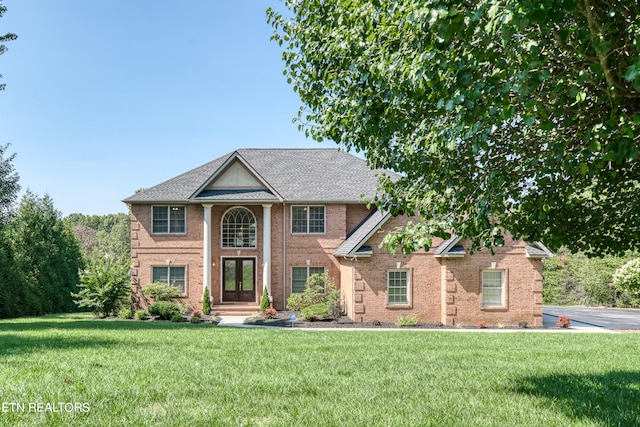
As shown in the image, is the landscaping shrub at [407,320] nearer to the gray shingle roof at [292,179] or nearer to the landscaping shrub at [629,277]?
the gray shingle roof at [292,179]

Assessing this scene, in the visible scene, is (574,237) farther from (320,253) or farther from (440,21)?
(320,253)

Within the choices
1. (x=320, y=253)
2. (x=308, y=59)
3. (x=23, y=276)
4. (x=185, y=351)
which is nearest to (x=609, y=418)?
(x=308, y=59)

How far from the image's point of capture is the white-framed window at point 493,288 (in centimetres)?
2014

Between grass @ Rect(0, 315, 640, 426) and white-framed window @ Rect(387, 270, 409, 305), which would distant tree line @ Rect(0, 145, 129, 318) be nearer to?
white-framed window @ Rect(387, 270, 409, 305)

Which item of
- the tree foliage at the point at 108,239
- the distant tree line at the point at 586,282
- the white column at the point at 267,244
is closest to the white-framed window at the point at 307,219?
the white column at the point at 267,244

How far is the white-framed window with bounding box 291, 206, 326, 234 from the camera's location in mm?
24875

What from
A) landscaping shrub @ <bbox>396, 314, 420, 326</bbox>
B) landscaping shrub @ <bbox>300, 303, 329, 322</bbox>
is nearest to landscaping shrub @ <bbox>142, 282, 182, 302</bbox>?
landscaping shrub @ <bbox>300, 303, 329, 322</bbox>

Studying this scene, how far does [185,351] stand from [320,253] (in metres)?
15.0

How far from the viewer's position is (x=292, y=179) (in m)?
26.5

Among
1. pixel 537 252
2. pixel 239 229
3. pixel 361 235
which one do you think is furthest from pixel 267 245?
pixel 537 252

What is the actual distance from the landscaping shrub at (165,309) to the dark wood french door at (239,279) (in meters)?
3.62

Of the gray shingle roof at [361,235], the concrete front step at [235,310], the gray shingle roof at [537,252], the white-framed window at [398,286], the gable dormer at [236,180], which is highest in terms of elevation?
the gable dormer at [236,180]

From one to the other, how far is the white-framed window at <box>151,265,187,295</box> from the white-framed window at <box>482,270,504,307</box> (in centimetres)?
1574

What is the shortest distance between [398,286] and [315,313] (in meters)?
4.05
